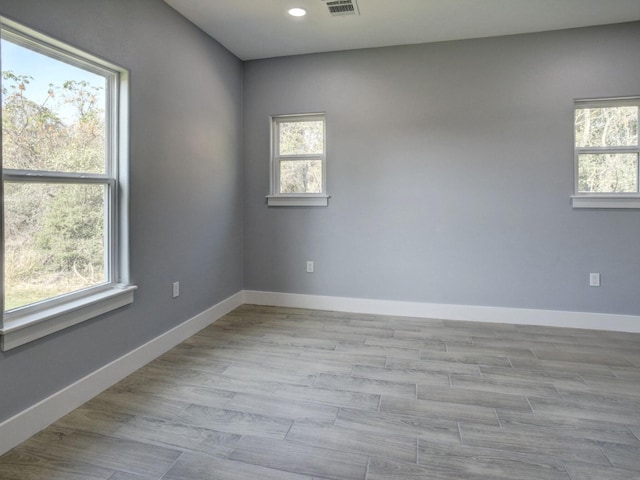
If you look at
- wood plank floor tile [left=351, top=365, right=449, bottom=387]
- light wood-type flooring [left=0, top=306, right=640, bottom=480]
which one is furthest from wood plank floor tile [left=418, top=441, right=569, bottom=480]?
wood plank floor tile [left=351, top=365, right=449, bottom=387]

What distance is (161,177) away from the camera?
296 cm

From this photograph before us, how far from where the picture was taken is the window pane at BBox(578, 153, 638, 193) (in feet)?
11.4

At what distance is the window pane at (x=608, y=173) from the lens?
3.47 metres

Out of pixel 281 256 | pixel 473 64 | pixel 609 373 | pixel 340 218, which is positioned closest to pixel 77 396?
pixel 281 256

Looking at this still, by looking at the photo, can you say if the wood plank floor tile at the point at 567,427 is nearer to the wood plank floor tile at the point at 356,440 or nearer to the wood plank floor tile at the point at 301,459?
the wood plank floor tile at the point at 356,440

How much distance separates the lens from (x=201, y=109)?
347 centimetres

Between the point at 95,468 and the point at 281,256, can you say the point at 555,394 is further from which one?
the point at 281,256

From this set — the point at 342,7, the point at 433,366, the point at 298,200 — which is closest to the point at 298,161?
the point at 298,200

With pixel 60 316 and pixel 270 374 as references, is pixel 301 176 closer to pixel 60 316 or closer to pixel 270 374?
pixel 270 374

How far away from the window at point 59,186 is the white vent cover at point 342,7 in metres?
1.64

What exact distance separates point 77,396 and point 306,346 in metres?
1.57

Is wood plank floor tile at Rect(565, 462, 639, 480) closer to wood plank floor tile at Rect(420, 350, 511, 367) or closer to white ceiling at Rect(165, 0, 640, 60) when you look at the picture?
wood plank floor tile at Rect(420, 350, 511, 367)

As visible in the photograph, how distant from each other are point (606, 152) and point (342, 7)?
8.60ft

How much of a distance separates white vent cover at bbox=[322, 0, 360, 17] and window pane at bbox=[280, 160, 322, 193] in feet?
4.66
